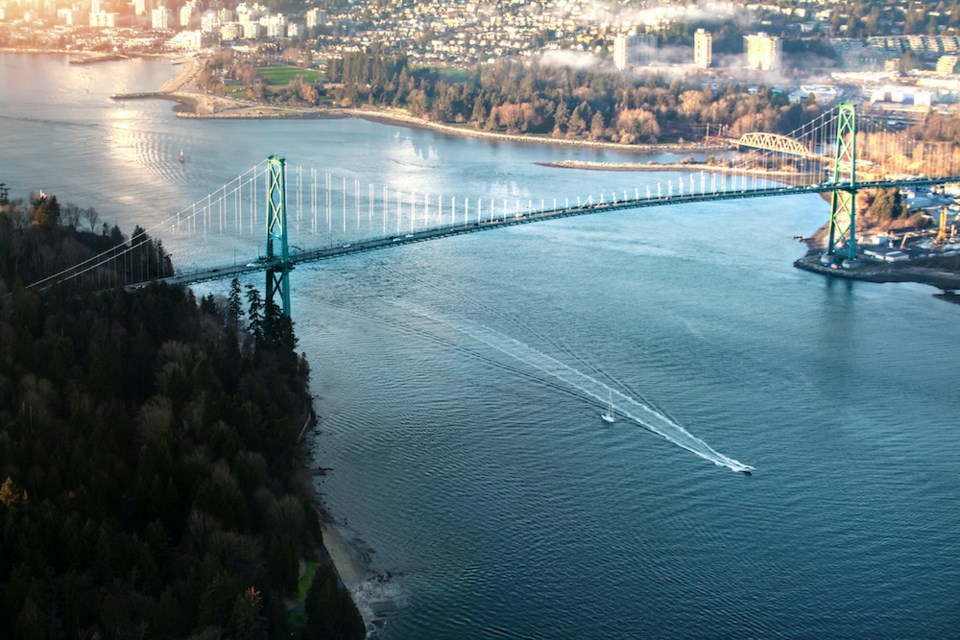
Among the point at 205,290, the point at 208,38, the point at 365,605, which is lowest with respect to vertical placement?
the point at 365,605

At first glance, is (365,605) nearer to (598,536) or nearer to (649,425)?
(598,536)

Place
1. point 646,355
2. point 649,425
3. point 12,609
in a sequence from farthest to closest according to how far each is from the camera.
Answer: point 646,355 < point 649,425 < point 12,609

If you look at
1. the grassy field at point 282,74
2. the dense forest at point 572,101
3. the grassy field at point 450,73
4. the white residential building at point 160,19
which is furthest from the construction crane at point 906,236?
the white residential building at point 160,19

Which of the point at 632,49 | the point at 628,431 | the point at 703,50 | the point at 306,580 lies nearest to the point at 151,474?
the point at 306,580

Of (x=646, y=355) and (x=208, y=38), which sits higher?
(x=208, y=38)

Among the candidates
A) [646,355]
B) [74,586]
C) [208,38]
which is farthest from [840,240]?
[208,38]

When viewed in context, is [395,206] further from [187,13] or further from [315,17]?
[187,13]
